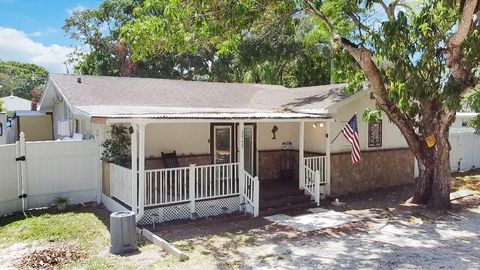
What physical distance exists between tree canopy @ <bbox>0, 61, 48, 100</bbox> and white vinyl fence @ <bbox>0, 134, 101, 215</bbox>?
173 ft

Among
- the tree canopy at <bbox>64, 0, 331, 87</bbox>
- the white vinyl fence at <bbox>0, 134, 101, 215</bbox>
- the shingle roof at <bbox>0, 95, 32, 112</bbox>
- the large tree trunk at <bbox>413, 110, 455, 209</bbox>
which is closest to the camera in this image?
the white vinyl fence at <bbox>0, 134, 101, 215</bbox>

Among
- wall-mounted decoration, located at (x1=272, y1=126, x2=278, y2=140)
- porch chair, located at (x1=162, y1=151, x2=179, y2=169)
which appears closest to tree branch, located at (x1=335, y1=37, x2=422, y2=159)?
wall-mounted decoration, located at (x1=272, y1=126, x2=278, y2=140)

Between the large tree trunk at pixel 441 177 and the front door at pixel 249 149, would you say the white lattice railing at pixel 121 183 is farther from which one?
the large tree trunk at pixel 441 177

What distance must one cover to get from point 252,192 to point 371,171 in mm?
5397

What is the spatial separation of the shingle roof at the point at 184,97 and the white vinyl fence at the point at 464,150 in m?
7.38

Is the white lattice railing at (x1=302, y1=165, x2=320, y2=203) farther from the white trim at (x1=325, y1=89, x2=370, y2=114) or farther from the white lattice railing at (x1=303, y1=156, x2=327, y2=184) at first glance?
the white trim at (x1=325, y1=89, x2=370, y2=114)

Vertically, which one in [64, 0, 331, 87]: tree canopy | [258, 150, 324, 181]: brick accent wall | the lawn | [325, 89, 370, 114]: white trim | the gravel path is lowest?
the gravel path

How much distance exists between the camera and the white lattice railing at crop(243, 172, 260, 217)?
998 centimetres

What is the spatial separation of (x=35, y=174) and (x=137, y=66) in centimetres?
1909

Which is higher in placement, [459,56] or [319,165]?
[459,56]

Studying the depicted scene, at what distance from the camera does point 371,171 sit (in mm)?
13539

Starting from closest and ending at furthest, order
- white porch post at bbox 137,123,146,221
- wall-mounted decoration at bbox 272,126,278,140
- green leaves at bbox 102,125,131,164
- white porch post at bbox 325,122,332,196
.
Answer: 1. white porch post at bbox 137,123,146,221
2. green leaves at bbox 102,125,131,164
3. white porch post at bbox 325,122,332,196
4. wall-mounted decoration at bbox 272,126,278,140

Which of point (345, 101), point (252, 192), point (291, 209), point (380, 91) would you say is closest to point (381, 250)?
point (291, 209)

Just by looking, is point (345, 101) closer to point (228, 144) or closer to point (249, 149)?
point (249, 149)
